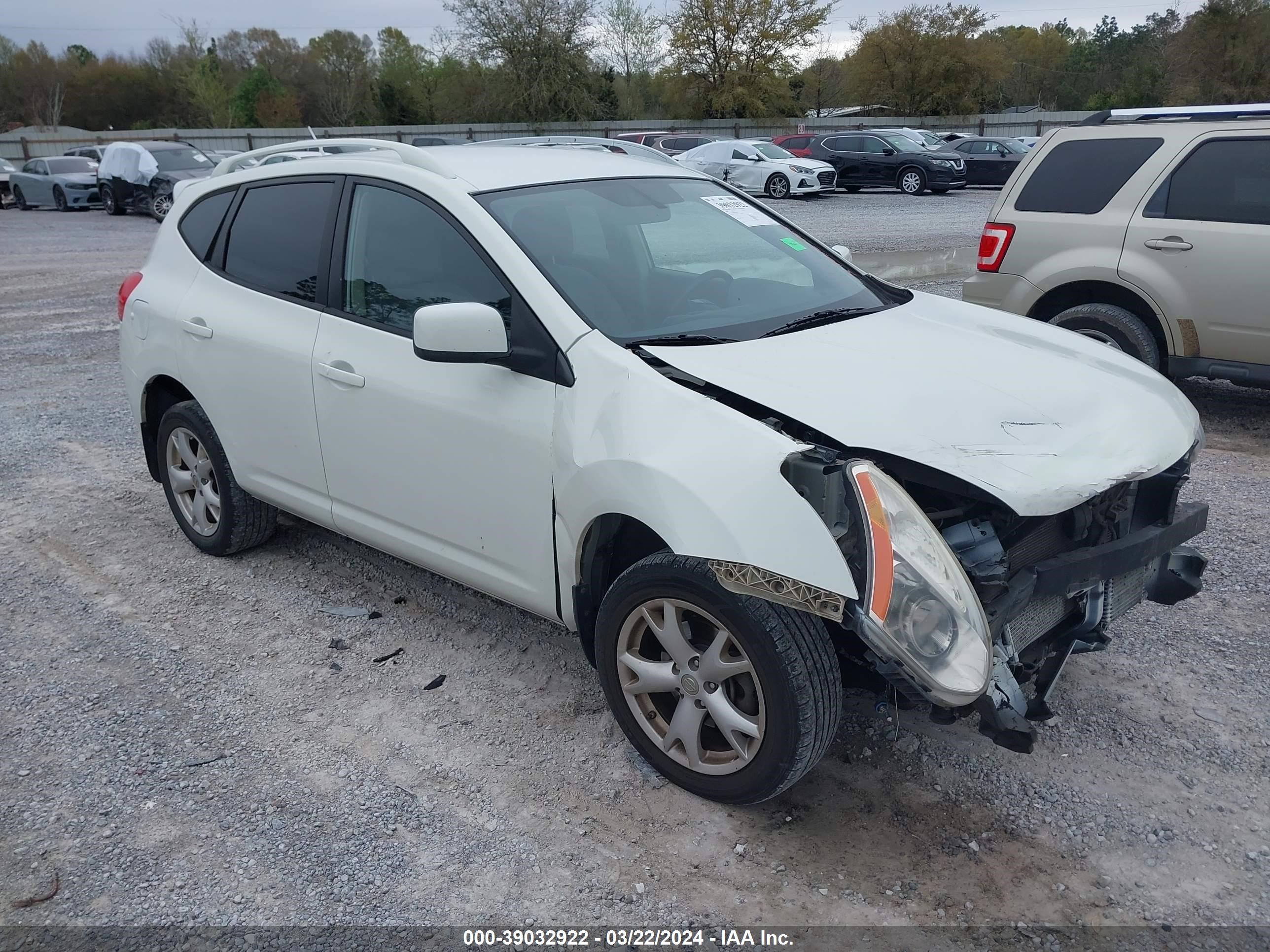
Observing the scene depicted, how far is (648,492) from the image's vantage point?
2.83m

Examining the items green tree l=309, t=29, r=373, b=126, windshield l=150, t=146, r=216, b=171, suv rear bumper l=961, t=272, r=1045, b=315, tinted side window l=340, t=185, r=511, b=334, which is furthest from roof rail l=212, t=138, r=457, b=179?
green tree l=309, t=29, r=373, b=126

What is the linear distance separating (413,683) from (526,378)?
4.33 ft

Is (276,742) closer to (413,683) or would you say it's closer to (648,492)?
(413,683)

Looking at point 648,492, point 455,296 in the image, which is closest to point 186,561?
point 455,296

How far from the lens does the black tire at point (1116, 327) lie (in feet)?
20.9

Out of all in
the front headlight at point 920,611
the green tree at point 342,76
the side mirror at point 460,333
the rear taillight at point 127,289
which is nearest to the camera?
the front headlight at point 920,611

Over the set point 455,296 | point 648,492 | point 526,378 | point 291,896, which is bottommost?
point 291,896

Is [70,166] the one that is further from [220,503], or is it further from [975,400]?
[975,400]

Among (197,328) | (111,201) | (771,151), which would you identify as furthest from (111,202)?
(197,328)

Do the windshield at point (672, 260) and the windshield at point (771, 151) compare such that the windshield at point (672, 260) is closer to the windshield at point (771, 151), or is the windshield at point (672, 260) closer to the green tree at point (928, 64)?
the windshield at point (771, 151)

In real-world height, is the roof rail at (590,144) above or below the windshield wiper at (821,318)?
above

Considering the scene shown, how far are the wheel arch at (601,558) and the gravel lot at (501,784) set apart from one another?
1.45 feet

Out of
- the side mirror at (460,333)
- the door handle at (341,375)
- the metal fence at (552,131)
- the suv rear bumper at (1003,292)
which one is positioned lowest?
the suv rear bumper at (1003,292)

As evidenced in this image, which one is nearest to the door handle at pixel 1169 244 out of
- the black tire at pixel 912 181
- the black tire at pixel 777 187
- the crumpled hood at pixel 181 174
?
the black tire at pixel 777 187
